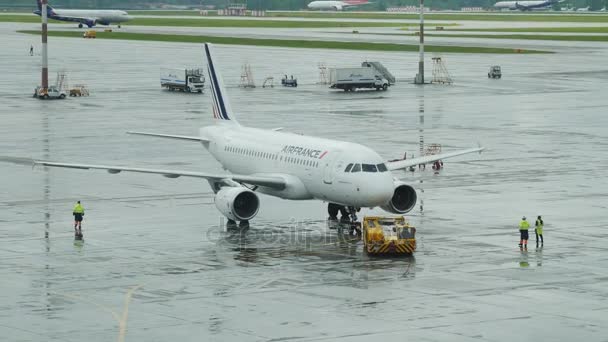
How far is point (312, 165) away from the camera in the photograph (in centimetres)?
5650

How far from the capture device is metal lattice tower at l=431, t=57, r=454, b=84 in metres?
147

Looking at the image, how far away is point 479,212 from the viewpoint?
2432 inches

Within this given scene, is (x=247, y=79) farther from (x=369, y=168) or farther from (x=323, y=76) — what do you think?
(x=369, y=168)

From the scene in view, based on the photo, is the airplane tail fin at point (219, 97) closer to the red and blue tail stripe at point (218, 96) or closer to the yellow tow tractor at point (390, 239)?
the red and blue tail stripe at point (218, 96)

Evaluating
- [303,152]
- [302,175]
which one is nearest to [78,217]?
[302,175]

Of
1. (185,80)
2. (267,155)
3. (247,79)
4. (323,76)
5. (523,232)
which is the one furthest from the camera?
(323,76)

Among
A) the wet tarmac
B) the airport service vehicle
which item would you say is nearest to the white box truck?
the wet tarmac

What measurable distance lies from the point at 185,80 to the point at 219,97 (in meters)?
67.8

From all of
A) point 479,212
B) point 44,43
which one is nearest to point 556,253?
point 479,212

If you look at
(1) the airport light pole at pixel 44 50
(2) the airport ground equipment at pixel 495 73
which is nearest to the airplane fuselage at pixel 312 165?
(1) the airport light pole at pixel 44 50

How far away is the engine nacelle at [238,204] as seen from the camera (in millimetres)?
56156

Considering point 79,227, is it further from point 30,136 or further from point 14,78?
point 14,78

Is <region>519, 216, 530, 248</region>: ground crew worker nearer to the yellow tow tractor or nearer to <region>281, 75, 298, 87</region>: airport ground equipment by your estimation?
the yellow tow tractor

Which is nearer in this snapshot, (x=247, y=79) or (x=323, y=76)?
(x=247, y=79)
